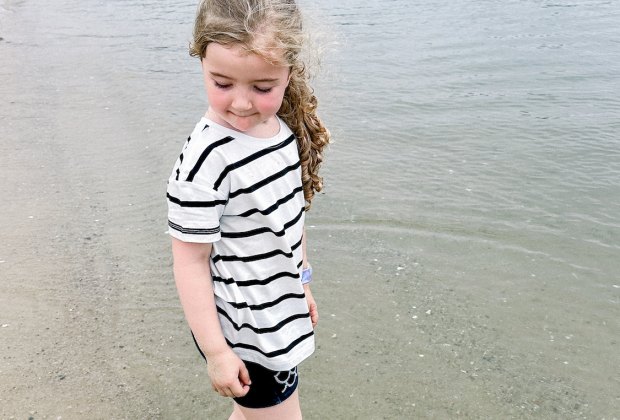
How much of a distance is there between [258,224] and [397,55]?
6880mm

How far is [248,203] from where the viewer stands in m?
1.90

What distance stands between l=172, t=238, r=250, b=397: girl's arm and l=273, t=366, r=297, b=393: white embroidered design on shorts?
0.57ft

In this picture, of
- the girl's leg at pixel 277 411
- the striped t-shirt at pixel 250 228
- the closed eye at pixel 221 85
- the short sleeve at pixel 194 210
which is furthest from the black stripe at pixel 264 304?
the closed eye at pixel 221 85

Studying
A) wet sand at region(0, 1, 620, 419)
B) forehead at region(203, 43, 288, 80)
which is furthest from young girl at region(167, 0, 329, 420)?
wet sand at region(0, 1, 620, 419)

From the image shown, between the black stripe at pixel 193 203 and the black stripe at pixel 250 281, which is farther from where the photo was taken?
the black stripe at pixel 250 281

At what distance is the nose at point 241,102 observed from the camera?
181 cm

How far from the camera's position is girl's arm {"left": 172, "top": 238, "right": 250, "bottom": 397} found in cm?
191

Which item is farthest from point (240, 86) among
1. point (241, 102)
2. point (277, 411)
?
point (277, 411)

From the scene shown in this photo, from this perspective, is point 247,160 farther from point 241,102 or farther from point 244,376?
point 244,376

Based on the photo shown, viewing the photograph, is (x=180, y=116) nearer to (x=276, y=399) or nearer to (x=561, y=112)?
(x=561, y=112)

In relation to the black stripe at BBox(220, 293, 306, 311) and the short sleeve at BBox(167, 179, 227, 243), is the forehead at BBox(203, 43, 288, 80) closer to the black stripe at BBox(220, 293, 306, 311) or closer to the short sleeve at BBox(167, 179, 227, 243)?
the short sleeve at BBox(167, 179, 227, 243)

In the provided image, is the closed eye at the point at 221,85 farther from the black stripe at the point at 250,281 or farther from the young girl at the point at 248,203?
the black stripe at the point at 250,281

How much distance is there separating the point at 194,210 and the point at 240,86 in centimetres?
35

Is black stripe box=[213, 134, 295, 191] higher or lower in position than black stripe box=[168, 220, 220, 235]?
higher
